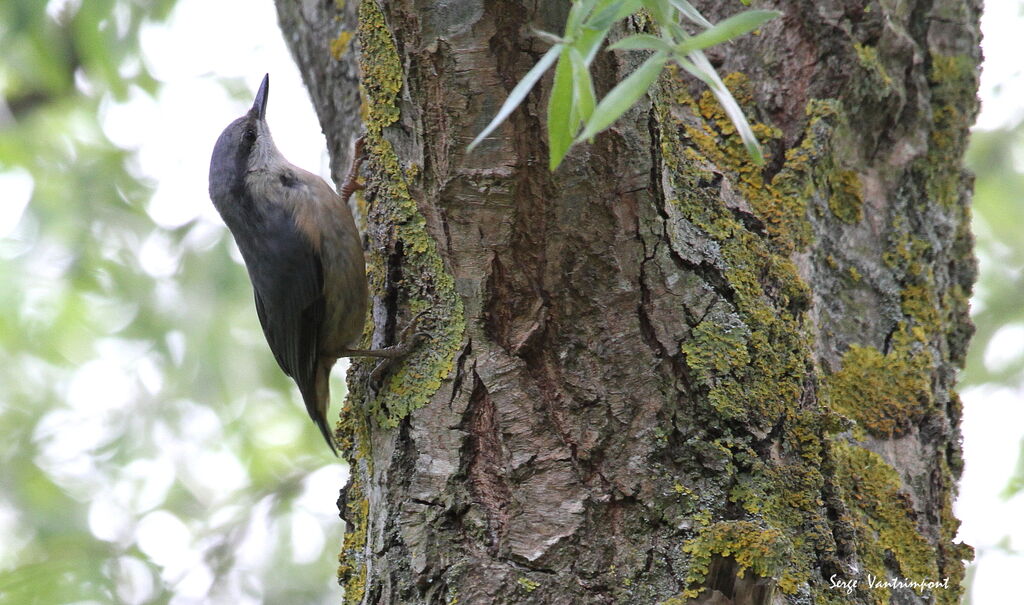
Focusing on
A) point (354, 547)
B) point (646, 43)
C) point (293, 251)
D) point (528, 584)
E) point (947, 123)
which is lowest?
point (528, 584)

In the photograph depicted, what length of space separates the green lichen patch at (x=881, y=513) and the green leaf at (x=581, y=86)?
3.71 feet

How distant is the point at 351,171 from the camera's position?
2.68 meters

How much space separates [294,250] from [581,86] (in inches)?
83.5

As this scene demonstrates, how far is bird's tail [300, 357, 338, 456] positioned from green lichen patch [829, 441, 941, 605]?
181 centimetres

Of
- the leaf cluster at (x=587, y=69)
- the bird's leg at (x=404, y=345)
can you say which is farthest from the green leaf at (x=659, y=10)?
the bird's leg at (x=404, y=345)

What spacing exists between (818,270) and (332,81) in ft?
5.02

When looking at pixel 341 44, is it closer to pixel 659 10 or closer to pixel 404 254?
pixel 404 254

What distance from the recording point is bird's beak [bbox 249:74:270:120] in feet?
11.5

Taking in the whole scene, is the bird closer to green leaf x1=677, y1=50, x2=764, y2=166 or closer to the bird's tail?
the bird's tail

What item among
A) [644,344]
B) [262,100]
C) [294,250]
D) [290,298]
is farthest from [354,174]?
[644,344]

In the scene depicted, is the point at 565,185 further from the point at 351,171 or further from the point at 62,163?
the point at 62,163

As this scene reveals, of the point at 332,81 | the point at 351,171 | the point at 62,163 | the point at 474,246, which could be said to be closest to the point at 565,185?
the point at 474,246

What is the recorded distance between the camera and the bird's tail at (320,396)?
127 inches

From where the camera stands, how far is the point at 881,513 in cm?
202
